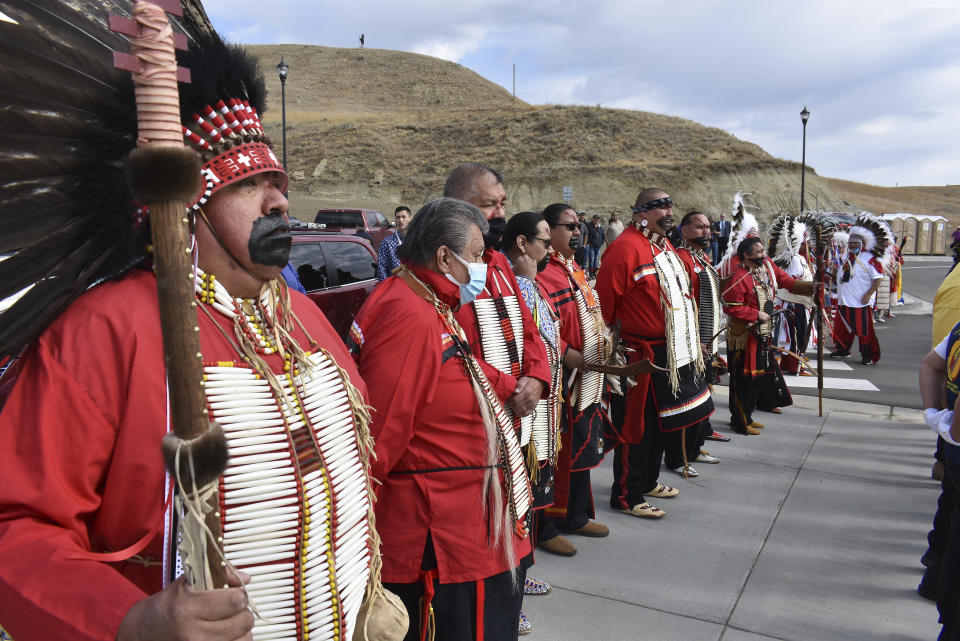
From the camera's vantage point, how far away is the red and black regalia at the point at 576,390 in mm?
4465

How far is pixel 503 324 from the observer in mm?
3156

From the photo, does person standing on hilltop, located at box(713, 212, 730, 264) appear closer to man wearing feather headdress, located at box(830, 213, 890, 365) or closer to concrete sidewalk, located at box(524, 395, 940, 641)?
man wearing feather headdress, located at box(830, 213, 890, 365)

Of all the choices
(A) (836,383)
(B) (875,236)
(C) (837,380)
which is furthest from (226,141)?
(B) (875,236)

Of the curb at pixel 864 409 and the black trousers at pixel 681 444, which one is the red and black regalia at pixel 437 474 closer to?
the black trousers at pixel 681 444

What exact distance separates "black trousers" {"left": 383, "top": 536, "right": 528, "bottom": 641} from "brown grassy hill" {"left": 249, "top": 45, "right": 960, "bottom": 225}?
34.9m

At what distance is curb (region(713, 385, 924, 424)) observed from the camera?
25.7ft

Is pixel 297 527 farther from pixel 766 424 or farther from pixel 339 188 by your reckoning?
pixel 339 188

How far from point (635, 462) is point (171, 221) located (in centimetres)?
463

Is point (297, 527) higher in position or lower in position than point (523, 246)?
lower

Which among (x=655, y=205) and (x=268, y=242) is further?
(x=655, y=205)

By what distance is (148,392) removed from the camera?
4.11 feet

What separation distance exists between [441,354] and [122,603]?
1421mm

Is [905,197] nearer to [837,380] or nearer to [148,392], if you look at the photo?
[837,380]

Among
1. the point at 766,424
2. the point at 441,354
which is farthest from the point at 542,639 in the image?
the point at 766,424
